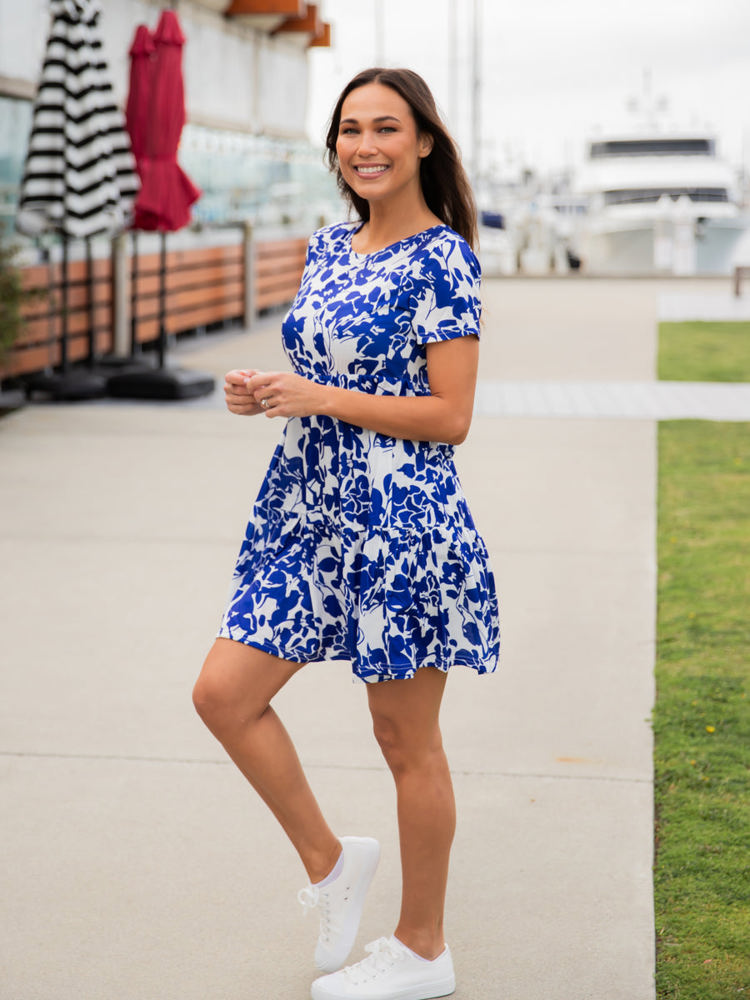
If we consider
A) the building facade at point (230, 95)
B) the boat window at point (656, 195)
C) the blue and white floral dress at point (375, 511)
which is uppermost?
the boat window at point (656, 195)

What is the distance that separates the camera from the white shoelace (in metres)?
2.79

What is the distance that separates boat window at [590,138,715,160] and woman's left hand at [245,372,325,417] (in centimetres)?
3819

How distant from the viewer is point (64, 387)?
35.9 feet

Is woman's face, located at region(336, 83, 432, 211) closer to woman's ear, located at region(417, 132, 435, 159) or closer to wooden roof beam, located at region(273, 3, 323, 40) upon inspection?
woman's ear, located at region(417, 132, 435, 159)

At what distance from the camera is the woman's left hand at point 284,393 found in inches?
99.1

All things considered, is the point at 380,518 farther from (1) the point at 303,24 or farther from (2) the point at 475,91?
(2) the point at 475,91

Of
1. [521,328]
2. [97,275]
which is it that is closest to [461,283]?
[97,275]

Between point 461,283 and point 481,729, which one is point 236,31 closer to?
point 481,729

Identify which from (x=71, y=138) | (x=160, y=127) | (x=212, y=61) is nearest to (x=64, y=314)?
(x=71, y=138)

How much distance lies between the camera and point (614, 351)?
14.6 metres

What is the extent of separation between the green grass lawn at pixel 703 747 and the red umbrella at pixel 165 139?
4879 millimetres

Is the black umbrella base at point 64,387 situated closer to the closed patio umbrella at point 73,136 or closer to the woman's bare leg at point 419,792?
the closed patio umbrella at point 73,136

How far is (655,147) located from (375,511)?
38.6 meters

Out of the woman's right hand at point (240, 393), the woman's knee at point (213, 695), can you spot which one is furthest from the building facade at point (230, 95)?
the woman's knee at point (213, 695)
